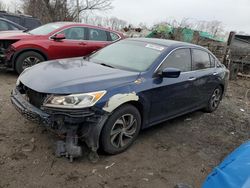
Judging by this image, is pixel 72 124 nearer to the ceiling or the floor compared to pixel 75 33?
nearer to the floor

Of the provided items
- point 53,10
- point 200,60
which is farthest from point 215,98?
point 53,10

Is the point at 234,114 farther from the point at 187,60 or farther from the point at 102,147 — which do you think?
the point at 102,147

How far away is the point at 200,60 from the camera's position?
5.56m

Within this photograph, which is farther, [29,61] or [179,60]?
[29,61]

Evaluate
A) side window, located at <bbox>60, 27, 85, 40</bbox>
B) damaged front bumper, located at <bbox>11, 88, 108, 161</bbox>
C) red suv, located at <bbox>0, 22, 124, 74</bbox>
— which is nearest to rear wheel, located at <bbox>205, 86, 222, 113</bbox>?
damaged front bumper, located at <bbox>11, 88, 108, 161</bbox>

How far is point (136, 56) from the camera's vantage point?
4.68 metres

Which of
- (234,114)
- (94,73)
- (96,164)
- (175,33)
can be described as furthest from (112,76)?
(175,33)

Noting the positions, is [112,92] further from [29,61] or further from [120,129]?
[29,61]

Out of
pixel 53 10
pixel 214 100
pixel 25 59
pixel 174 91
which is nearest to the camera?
pixel 174 91

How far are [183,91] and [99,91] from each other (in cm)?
188

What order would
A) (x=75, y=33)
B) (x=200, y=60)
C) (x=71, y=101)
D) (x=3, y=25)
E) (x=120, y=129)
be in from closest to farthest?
(x=71, y=101)
(x=120, y=129)
(x=200, y=60)
(x=75, y=33)
(x=3, y=25)

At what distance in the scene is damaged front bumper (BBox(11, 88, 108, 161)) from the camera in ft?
11.2

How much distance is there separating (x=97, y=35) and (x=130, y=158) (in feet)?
16.8

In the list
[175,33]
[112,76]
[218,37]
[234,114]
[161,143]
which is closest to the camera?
[112,76]
